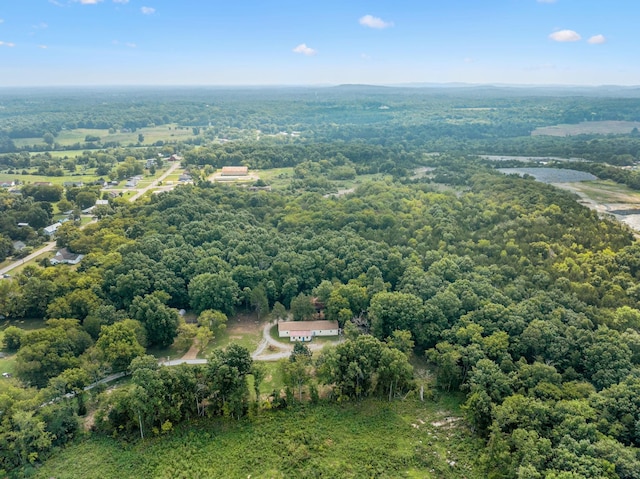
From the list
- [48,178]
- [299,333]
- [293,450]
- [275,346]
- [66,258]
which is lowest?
[293,450]

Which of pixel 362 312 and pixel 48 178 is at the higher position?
pixel 48 178

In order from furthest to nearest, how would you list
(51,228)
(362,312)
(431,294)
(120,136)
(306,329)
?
(120,136) < (51,228) < (362,312) < (431,294) < (306,329)

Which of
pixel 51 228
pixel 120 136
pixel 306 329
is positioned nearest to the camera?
pixel 306 329

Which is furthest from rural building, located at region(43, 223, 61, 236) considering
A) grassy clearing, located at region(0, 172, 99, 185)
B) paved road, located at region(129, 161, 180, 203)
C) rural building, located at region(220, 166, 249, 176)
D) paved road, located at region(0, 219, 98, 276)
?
rural building, located at region(220, 166, 249, 176)

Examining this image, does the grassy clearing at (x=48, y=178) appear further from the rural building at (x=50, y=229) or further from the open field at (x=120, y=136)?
the open field at (x=120, y=136)

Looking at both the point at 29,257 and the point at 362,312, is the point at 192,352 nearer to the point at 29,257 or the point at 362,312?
the point at 362,312

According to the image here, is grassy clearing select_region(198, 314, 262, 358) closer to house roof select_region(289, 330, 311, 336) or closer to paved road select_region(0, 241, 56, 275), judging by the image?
house roof select_region(289, 330, 311, 336)

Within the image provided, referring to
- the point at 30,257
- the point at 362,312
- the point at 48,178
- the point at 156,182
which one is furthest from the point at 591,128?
the point at 30,257
